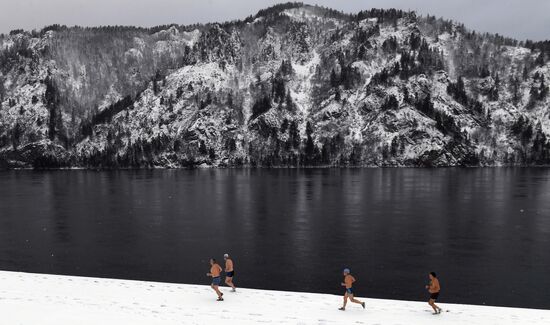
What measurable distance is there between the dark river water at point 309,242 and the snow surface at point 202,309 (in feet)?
29.1

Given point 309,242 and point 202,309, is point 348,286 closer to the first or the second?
point 202,309

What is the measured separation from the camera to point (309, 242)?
59.3m

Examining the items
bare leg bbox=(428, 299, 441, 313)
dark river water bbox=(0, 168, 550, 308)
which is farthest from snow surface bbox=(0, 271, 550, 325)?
dark river water bbox=(0, 168, 550, 308)

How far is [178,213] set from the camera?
285ft

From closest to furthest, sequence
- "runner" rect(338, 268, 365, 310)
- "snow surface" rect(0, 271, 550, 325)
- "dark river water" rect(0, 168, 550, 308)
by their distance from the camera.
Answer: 1. "snow surface" rect(0, 271, 550, 325)
2. "runner" rect(338, 268, 365, 310)
3. "dark river water" rect(0, 168, 550, 308)

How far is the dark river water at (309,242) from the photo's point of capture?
42.7 meters

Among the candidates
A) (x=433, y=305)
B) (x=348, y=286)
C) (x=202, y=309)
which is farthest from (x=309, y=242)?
(x=202, y=309)

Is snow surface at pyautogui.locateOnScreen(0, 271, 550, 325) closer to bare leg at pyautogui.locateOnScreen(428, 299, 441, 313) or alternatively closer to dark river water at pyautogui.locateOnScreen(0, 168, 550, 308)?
bare leg at pyautogui.locateOnScreen(428, 299, 441, 313)

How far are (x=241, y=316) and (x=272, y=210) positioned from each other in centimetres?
6241

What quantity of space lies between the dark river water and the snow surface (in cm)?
888

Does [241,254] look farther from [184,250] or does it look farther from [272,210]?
[272,210]

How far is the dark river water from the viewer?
42688 millimetres

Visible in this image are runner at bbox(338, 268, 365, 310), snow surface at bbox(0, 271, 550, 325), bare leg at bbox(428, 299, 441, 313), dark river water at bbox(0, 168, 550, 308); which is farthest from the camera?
dark river water at bbox(0, 168, 550, 308)

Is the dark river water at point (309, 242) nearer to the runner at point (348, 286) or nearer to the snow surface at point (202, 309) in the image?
the snow surface at point (202, 309)
